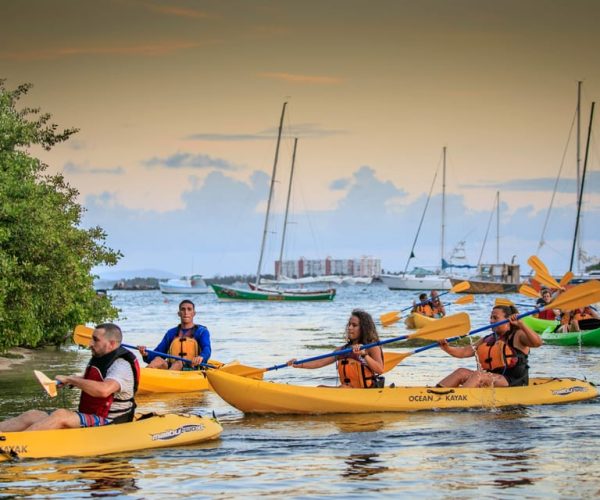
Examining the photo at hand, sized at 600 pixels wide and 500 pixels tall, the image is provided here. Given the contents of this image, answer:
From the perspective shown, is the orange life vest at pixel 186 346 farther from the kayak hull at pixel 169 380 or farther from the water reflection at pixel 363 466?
the water reflection at pixel 363 466

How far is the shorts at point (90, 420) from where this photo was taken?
1003cm

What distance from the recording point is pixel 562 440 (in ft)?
37.3

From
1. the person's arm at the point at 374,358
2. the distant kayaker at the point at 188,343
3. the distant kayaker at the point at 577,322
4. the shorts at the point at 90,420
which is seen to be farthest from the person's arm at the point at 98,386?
the distant kayaker at the point at 577,322

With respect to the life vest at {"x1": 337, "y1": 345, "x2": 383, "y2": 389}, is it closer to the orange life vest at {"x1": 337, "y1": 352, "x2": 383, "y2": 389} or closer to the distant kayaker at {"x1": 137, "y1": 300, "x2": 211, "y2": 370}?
the orange life vest at {"x1": 337, "y1": 352, "x2": 383, "y2": 389}

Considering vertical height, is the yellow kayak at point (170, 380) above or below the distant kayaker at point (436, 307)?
below

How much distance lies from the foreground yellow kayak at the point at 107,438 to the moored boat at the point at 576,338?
604 inches

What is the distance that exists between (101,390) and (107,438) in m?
0.66

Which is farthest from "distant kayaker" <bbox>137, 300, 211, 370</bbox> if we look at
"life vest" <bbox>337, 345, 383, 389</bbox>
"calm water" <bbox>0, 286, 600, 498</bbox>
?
"life vest" <bbox>337, 345, 383, 389</bbox>

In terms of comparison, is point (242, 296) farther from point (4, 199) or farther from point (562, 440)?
point (562, 440)

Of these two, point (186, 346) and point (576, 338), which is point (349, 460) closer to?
point (186, 346)

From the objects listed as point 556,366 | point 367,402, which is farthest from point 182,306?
point 556,366

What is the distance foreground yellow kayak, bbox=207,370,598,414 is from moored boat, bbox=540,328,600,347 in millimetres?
11713

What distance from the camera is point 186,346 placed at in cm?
1526

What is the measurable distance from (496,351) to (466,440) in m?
2.61
